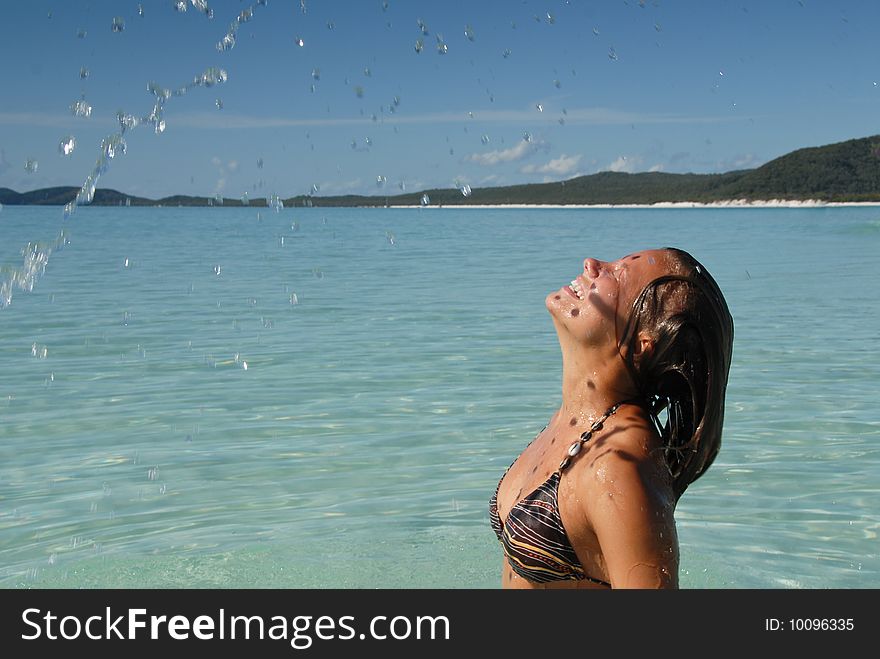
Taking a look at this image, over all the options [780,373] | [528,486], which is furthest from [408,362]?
[528,486]

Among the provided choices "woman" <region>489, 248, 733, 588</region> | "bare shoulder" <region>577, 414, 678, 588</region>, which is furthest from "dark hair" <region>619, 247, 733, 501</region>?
"bare shoulder" <region>577, 414, 678, 588</region>

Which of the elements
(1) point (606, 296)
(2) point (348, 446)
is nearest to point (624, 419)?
(1) point (606, 296)

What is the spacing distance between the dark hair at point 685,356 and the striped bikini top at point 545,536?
150 mm

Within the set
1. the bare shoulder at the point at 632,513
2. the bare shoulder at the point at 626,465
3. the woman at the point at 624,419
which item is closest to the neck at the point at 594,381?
the woman at the point at 624,419

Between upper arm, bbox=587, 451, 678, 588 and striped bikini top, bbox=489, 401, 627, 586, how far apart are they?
205mm

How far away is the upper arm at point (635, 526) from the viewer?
2.46 m

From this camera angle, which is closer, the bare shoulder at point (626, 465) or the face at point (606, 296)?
the bare shoulder at point (626, 465)

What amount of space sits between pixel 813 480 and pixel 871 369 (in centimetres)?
442

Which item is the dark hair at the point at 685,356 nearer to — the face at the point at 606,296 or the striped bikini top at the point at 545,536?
the face at the point at 606,296

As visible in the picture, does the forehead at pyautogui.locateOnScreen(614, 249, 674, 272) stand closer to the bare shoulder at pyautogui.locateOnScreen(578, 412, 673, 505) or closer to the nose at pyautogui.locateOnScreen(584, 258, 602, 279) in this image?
the nose at pyautogui.locateOnScreen(584, 258, 602, 279)

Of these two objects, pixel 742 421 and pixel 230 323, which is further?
pixel 230 323

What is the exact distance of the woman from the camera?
2518 millimetres
